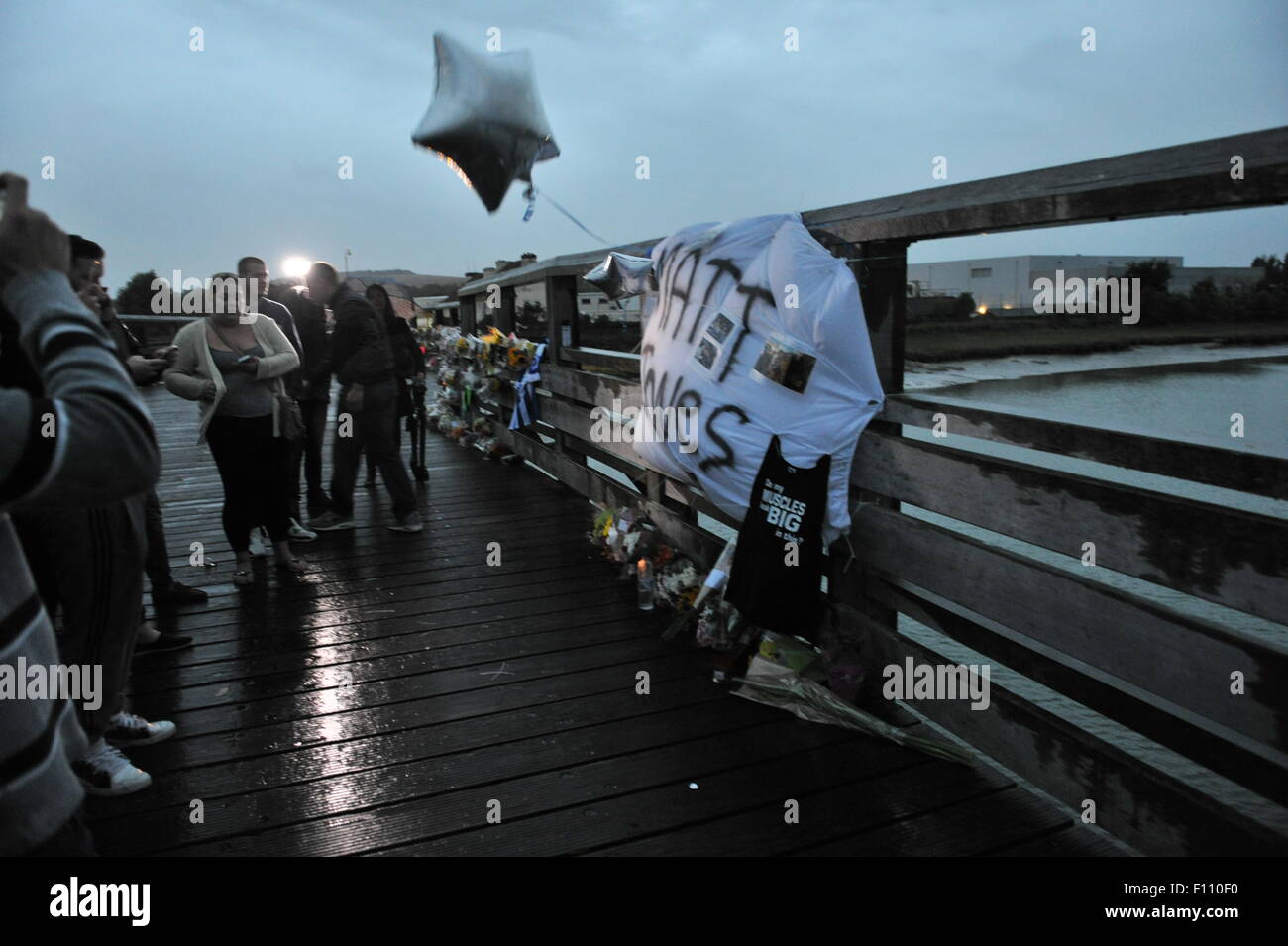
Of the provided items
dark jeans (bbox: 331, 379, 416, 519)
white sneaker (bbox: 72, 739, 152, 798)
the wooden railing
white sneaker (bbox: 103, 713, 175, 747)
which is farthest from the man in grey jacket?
A: dark jeans (bbox: 331, 379, 416, 519)

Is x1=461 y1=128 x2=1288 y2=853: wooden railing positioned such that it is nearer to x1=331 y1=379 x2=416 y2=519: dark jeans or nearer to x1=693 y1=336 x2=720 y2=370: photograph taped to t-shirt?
x1=693 y1=336 x2=720 y2=370: photograph taped to t-shirt

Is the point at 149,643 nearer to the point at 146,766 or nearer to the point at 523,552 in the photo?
the point at 146,766

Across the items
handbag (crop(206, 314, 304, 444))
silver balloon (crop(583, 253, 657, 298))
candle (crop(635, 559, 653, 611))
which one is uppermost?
silver balloon (crop(583, 253, 657, 298))

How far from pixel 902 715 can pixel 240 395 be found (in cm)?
380

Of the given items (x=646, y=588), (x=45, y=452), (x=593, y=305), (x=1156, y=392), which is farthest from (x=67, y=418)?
(x=593, y=305)

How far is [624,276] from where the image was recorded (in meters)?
4.83

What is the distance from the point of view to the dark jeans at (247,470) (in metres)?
4.73

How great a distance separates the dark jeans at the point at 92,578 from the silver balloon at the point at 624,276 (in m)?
2.81

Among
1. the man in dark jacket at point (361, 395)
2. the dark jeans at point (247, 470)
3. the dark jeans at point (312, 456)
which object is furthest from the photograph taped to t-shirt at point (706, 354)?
the dark jeans at point (312, 456)

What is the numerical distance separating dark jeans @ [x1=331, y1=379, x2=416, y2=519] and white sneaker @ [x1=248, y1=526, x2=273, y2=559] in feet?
2.00

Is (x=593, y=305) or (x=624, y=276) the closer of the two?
(x=624, y=276)

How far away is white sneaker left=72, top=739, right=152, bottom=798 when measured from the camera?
2840 millimetres

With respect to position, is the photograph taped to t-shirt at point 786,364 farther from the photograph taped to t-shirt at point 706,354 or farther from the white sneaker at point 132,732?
the white sneaker at point 132,732

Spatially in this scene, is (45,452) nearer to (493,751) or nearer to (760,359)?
(493,751)
